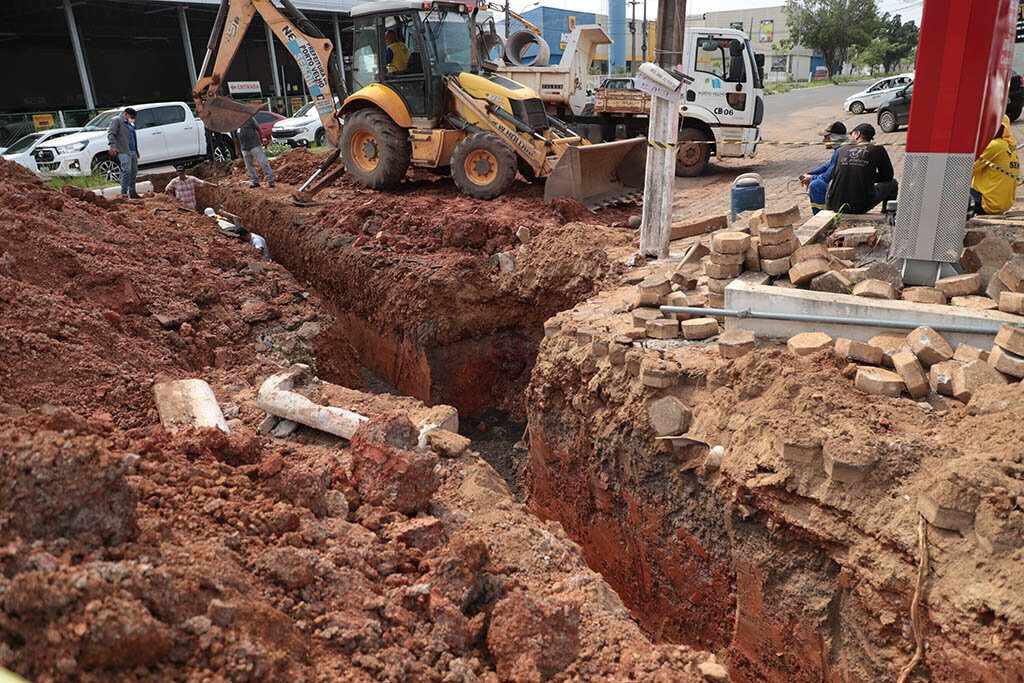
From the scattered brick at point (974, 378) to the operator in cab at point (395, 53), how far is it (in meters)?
9.11

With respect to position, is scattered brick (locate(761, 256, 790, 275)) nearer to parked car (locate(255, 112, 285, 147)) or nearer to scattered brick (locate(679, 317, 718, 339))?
scattered brick (locate(679, 317, 718, 339))

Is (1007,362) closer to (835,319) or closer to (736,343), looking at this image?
(835,319)

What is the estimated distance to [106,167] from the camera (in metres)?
15.3

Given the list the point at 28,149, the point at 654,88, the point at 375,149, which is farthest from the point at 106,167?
the point at 654,88

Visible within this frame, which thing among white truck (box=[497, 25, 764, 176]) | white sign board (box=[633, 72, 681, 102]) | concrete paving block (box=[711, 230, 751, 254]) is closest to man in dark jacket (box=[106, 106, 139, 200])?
white truck (box=[497, 25, 764, 176])

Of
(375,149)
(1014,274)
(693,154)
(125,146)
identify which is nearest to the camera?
(1014,274)

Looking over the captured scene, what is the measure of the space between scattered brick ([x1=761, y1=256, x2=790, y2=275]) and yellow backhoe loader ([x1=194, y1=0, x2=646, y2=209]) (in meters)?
4.89

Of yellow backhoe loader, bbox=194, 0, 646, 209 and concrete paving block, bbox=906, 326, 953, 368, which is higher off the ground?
yellow backhoe loader, bbox=194, 0, 646, 209

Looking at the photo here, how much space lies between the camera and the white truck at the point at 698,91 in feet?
43.7

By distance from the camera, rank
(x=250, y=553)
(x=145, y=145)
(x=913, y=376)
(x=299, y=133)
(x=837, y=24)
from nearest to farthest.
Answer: (x=250, y=553)
(x=913, y=376)
(x=145, y=145)
(x=299, y=133)
(x=837, y=24)

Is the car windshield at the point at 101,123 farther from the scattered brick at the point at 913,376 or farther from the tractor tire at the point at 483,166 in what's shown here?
the scattered brick at the point at 913,376

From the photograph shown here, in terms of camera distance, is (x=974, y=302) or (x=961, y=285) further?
(x=961, y=285)

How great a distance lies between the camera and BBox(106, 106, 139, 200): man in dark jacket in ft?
37.8

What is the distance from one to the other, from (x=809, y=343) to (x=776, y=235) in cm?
117
